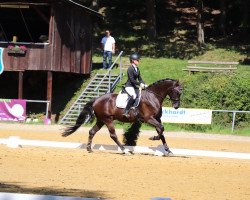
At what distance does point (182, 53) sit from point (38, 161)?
26.5 metres

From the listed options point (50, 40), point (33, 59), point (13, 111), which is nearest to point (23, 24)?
point (50, 40)

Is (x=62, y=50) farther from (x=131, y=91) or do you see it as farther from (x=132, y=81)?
(x=132, y=81)

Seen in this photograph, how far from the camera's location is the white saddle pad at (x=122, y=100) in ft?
55.7

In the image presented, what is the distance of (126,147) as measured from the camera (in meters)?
17.5

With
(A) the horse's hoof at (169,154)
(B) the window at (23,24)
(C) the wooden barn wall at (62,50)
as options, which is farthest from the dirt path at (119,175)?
(B) the window at (23,24)

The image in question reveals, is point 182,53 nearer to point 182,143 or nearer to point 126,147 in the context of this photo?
point 182,143

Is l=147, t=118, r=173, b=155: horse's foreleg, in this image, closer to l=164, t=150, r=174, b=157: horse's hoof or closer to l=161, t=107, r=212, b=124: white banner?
l=164, t=150, r=174, b=157: horse's hoof

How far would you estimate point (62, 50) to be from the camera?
30.9 meters

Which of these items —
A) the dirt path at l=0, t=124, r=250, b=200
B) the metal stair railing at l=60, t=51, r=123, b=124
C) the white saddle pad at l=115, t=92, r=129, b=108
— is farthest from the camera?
the metal stair railing at l=60, t=51, r=123, b=124

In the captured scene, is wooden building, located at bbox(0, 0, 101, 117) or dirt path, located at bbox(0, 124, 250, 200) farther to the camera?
wooden building, located at bbox(0, 0, 101, 117)

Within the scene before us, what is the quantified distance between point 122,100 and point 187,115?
10.9 metres

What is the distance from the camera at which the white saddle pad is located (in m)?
17.0

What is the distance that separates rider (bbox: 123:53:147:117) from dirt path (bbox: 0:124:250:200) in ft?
4.83

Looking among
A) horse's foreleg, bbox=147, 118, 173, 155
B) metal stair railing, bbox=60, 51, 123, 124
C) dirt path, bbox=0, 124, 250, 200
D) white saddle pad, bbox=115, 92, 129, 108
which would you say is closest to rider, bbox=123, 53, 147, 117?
white saddle pad, bbox=115, 92, 129, 108
